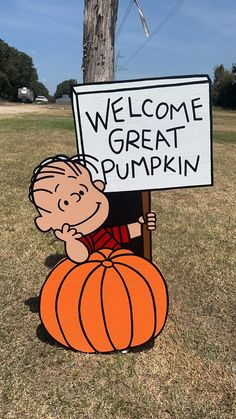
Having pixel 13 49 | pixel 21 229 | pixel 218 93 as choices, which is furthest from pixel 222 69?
pixel 21 229

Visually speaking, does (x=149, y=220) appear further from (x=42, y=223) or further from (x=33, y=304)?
(x=33, y=304)

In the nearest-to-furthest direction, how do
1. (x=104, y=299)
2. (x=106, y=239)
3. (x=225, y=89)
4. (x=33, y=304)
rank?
(x=104, y=299) < (x=106, y=239) < (x=33, y=304) < (x=225, y=89)

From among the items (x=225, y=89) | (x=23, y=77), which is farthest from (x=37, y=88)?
(x=225, y=89)

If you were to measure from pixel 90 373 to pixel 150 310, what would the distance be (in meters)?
0.47

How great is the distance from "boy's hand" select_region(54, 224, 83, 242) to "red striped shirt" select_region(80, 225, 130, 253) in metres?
0.37

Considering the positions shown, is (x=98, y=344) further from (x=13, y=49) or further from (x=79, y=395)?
(x=13, y=49)

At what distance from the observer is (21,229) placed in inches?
169

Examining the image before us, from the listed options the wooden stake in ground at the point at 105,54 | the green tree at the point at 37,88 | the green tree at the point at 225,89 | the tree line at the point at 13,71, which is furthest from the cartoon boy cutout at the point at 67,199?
the green tree at the point at 37,88

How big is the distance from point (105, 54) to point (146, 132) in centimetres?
78

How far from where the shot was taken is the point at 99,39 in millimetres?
2775

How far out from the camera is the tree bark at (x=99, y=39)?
2.74 metres

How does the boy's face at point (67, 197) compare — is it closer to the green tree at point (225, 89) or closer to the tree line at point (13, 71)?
the green tree at point (225, 89)

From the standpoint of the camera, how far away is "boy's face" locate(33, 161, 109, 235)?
89.1 inches

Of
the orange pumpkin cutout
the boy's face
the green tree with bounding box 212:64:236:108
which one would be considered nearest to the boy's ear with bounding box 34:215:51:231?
the boy's face
